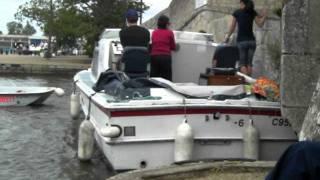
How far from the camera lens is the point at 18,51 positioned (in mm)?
88812

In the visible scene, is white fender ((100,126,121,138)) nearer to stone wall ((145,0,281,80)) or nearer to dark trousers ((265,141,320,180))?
stone wall ((145,0,281,80))

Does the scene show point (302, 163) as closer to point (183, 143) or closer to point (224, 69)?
point (183, 143)

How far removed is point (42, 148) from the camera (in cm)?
1193

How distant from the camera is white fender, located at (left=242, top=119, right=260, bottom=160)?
27.1 ft

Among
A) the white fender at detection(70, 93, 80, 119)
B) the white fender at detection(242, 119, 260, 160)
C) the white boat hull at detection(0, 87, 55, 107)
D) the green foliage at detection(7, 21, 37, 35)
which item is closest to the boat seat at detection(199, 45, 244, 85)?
the white fender at detection(242, 119, 260, 160)

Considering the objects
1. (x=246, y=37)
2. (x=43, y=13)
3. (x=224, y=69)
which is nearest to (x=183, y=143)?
(x=224, y=69)

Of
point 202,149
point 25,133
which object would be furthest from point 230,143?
point 25,133

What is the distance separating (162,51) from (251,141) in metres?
2.99

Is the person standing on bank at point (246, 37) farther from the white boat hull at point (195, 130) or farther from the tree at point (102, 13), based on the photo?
the tree at point (102, 13)

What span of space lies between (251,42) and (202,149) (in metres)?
3.24

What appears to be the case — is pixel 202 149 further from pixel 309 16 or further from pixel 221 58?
pixel 221 58

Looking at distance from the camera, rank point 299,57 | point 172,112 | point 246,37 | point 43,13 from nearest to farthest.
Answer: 1. point 299,57
2. point 172,112
3. point 246,37
4. point 43,13

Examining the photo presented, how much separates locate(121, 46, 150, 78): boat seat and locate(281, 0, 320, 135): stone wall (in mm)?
A: 3161

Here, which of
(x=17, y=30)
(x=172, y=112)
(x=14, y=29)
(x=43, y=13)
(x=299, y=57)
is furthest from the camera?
(x=17, y=30)
